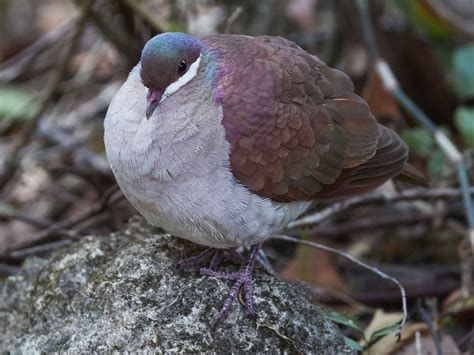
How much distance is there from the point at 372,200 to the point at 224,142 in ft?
5.52

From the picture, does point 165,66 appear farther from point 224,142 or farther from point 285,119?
point 285,119

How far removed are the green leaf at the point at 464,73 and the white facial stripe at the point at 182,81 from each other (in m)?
2.70

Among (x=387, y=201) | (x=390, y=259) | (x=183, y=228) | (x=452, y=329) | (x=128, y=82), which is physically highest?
(x=128, y=82)

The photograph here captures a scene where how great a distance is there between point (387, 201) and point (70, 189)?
103 inches

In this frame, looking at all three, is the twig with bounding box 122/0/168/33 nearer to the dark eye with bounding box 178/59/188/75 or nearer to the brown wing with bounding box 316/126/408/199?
the brown wing with bounding box 316/126/408/199

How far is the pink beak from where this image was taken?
2.87 m

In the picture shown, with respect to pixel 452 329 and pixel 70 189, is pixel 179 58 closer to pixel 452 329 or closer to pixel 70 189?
pixel 452 329

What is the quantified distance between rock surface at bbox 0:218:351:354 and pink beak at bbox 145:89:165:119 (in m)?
0.61

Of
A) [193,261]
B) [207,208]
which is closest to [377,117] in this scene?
[193,261]

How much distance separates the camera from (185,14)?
534cm

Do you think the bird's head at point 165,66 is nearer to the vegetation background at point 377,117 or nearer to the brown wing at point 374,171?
the brown wing at point 374,171

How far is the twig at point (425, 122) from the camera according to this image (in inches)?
165

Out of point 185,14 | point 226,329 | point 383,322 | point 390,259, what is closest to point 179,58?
point 226,329

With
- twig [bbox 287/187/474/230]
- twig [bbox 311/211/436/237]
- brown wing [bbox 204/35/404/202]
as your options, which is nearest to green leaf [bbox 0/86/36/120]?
twig [bbox 311/211/436/237]
